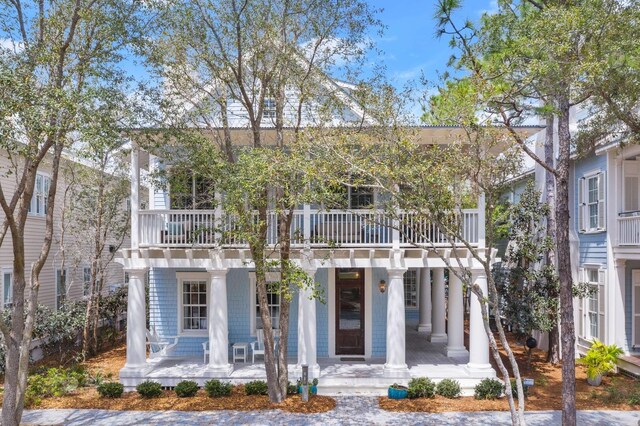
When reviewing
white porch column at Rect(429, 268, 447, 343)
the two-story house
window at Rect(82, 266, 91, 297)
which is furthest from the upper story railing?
window at Rect(82, 266, 91, 297)

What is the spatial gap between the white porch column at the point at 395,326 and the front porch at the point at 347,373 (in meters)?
0.24

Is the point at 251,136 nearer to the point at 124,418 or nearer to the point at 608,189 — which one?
the point at 124,418

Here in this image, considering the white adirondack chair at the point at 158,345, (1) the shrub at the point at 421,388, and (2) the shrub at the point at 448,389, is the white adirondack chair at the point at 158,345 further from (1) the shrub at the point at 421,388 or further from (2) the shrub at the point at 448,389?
(2) the shrub at the point at 448,389

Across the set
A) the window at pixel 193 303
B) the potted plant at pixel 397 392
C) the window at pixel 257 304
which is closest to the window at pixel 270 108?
the window at pixel 257 304

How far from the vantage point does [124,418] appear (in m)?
10.5

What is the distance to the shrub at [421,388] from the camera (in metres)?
11.8

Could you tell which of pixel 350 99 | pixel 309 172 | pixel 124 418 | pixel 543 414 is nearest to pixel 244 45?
pixel 350 99

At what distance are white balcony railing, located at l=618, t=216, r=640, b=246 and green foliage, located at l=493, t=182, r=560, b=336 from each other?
75.2 inches

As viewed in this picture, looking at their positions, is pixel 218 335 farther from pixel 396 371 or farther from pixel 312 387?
pixel 396 371

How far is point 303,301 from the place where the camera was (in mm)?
12703

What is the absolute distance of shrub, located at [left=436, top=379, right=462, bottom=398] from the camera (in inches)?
470

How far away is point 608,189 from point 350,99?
26.7 ft

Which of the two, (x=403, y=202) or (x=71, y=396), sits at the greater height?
(x=403, y=202)

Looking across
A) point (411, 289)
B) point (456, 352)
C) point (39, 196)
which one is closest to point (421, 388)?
point (456, 352)
